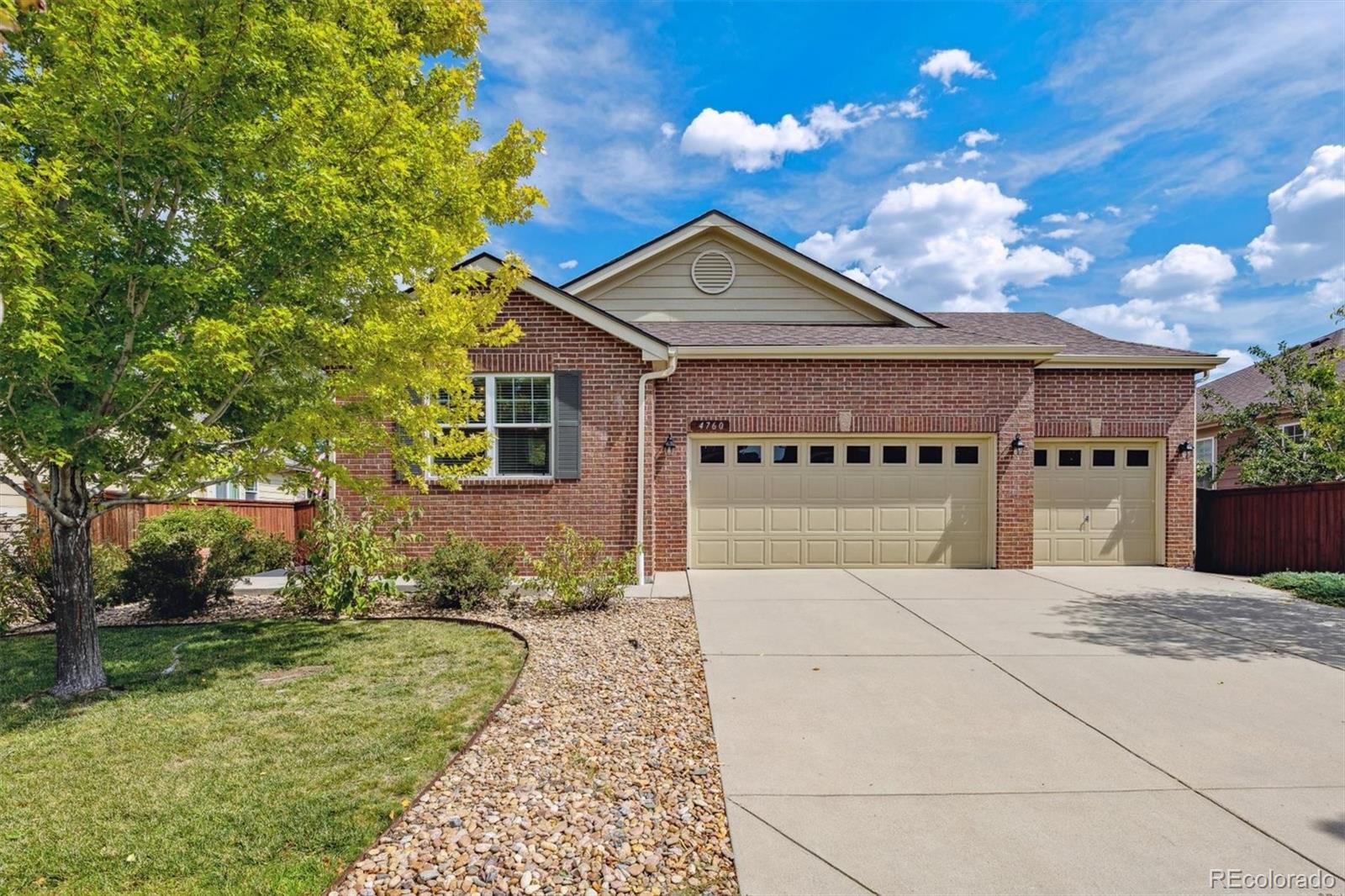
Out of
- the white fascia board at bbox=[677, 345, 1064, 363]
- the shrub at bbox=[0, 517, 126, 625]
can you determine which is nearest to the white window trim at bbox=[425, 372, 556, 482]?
the white fascia board at bbox=[677, 345, 1064, 363]

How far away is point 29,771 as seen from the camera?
12.3 ft

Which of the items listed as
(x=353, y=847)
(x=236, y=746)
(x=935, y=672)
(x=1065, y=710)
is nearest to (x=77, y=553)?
(x=236, y=746)

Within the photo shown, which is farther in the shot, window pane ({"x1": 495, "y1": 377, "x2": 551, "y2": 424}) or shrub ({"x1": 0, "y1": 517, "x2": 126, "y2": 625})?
window pane ({"x1": 495, "y1": 377, "x2": 551, "y2": 424})

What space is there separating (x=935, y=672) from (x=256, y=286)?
6.37 meters

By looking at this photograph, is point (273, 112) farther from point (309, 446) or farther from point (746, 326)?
point (746, 326)

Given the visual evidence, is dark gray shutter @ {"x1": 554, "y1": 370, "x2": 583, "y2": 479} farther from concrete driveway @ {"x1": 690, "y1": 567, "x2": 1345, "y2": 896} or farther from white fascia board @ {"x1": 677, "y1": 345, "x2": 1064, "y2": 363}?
concrete driveway @ {"x1": 690, "y1": 567, "x2": 1345, "y2": 896}

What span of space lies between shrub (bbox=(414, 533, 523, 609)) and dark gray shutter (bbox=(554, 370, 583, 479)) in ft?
6.50

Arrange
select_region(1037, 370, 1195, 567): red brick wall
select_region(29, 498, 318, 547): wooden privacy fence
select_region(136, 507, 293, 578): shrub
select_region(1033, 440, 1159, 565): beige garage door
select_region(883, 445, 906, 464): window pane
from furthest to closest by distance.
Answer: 1. select_region(1033, 440, 1159, 565): beige garage door
2. select_region(1037, 370, 1195, 567): red brick wall
3. select_region(883, 445, 906, 464): window pane
4. select_region(29, 498, 318, 547): wooden privacy fence
5. select_region(136, 507, 293, 578): shrub

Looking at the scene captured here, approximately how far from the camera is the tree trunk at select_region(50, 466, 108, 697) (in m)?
5.14

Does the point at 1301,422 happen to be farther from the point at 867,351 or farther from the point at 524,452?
the point at 524,452

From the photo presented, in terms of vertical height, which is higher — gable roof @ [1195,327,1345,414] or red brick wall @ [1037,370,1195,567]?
gable roof @ [1195,327,1345,414]

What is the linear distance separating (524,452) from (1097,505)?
989 centimetres

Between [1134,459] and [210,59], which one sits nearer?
[210,59]

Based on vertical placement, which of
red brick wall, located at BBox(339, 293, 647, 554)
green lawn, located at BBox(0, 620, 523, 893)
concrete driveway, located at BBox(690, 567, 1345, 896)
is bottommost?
concrete driveway, located at BBox(690, 567, 1345, 896)
